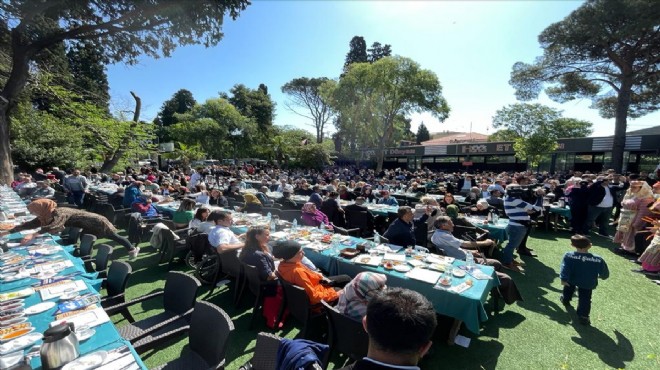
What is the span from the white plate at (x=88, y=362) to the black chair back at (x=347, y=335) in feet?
5.65

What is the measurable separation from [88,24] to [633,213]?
20053 mm

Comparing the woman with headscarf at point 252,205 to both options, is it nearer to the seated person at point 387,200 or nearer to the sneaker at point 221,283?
the sneaker at point 221,283

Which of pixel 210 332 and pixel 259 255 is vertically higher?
pixel 259 255

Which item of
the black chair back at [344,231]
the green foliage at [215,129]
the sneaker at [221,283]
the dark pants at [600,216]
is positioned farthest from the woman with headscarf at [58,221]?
the green foliage at [215,129]

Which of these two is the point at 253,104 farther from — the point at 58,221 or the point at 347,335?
the point at 347,335

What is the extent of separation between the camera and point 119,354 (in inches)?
80.4

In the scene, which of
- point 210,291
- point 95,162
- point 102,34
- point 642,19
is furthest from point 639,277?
point 95,162

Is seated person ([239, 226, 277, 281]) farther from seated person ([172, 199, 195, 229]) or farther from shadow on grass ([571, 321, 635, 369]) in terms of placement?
shadow on grass ([571, 321, 635, 369])

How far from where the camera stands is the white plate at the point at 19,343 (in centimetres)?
205

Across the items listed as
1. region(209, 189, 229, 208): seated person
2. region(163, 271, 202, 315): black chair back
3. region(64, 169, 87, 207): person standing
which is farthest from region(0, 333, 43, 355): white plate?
region(64, 169, 87, 207): person standing

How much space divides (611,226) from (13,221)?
16.9 m

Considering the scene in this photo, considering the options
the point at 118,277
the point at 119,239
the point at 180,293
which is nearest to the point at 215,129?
the point at 119,239

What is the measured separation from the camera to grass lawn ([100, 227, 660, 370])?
10.7 ft

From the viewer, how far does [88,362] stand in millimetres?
1931
